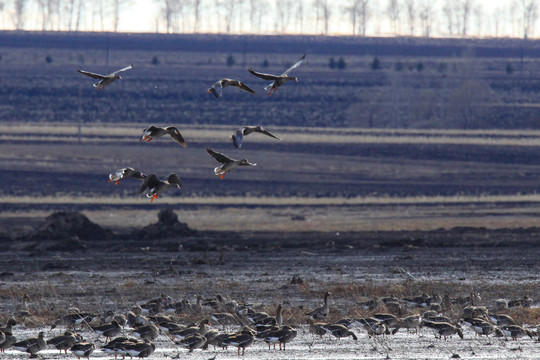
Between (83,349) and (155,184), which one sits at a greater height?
(155,184)

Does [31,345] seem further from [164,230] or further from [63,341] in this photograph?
[164,230]

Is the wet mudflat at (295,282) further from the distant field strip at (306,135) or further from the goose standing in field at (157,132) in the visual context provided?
the distant field strip at (306,135)

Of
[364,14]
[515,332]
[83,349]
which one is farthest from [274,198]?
[364,14]

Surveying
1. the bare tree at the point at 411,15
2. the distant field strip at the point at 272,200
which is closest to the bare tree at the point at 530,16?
the bare tree at the point at 411,15

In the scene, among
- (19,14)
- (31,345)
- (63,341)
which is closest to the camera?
(31,345)

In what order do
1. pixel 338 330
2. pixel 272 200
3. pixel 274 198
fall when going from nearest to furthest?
1. pixel 338 330
2. pixel 272 200
3. pixel 274 198

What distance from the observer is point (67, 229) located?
3453 centimetres

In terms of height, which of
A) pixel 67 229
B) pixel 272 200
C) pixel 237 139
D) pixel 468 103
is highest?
pixel 468 103

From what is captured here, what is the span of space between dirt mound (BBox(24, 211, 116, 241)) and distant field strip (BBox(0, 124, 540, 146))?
32038 millimetres

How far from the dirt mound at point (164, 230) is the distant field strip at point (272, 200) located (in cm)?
1184

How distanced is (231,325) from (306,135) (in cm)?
5549

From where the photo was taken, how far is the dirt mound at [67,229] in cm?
3384

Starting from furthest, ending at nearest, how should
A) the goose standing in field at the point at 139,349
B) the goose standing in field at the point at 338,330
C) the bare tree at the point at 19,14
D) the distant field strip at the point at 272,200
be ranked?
the bare tree at the point at 19,14 → the distant field strip at the point at 272,200 → the goose standing in field at the point at 338,330 → the goose standing in field at the point at 139,349

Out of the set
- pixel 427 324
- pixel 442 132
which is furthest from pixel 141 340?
pixel 442 132
